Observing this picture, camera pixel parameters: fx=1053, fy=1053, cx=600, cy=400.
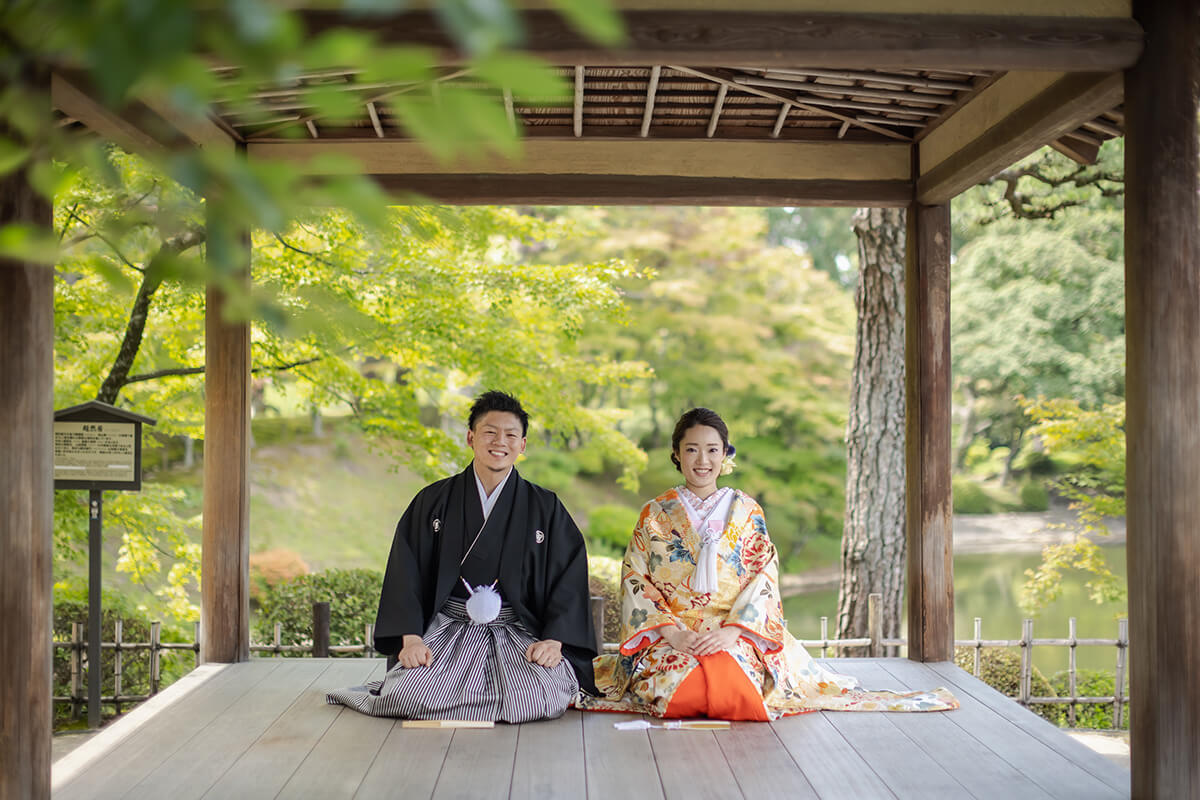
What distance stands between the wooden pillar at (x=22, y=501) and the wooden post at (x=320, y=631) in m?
2.71

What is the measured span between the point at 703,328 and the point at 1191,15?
938 cm

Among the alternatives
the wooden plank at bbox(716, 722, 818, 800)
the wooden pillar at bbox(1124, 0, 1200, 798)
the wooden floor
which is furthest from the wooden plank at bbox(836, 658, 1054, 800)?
the wooden plank at bbox(716, 722, 818, 800)

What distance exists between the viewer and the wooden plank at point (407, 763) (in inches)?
131

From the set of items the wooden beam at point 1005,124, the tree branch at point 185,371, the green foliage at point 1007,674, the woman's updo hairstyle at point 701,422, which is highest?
the wooden beam at point 1005,124

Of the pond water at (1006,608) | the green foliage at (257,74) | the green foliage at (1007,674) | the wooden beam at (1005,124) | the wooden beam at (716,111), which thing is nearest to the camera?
the green foliage at (257,74)

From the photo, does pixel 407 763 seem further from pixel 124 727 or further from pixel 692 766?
pixel 124 727

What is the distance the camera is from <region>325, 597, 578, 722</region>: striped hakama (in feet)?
13.6

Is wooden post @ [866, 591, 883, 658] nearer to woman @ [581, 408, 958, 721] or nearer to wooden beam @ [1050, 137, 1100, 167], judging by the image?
woman @ [581, 408, 958, 721]

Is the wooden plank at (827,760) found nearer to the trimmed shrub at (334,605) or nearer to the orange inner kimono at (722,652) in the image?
the orange inner kimono at (722,652)

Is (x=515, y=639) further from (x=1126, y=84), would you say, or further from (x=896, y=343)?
(x=896, y=343)

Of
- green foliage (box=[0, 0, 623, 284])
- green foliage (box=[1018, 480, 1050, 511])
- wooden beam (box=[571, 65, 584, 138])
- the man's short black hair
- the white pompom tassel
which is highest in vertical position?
wooden beam (box=[571, 65, 584, 138])

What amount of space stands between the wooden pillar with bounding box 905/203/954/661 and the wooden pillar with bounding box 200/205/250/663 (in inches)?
132

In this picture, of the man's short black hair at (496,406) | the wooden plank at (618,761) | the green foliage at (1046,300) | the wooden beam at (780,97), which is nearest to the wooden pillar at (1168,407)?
the wooden plank at (618,761)

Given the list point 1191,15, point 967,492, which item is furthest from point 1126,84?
point 967,492
